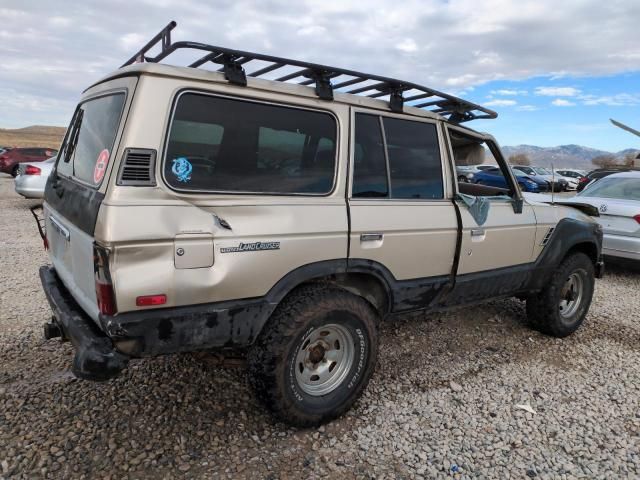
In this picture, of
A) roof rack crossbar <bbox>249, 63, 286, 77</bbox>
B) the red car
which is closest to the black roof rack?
roof rack crossbar <bbox>249, 63, 286, 77</bbox>

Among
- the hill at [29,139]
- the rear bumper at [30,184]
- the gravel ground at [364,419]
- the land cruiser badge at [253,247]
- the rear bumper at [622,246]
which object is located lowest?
→ the gravel ground at [364,419]

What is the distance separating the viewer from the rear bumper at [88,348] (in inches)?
86.8

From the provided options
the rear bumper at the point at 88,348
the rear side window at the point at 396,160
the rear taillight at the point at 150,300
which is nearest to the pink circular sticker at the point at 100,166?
the rear taillight at the point at 150,300

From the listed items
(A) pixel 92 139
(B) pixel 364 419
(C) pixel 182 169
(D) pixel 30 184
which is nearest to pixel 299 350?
(B) pixel 364 419

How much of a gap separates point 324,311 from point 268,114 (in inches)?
47.7

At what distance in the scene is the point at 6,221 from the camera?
10.2 m

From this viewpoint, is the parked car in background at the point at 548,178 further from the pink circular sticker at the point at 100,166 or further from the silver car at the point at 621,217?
the pink circular sticker at the point at 100,166

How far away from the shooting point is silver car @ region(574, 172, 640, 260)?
6590 mm

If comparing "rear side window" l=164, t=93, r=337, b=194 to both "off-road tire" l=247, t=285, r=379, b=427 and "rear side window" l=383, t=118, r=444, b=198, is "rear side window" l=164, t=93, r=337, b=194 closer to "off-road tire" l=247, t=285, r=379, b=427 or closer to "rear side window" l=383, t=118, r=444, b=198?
"rear side window" l=383, t=118, r=444, b=198

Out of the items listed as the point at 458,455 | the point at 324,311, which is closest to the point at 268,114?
the point at 324,311

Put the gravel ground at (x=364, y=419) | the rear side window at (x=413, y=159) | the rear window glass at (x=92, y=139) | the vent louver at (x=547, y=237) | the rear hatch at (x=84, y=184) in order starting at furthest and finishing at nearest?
the vent louver at (x=547, y=237)
the rear side window at (x=413, y=159)
the gravel ground at (x=364, y=419)
the rear window glass at (x=92, y=139)
the rear hatch at (x=84, y=184)

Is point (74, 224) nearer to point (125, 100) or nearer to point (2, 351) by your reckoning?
point (125, 100)

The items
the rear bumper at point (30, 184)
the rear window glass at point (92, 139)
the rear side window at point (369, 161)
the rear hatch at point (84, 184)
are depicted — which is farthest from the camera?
the rear bumper at point (30, 184)

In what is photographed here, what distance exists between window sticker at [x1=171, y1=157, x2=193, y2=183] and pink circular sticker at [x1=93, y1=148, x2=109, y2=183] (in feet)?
1.08
